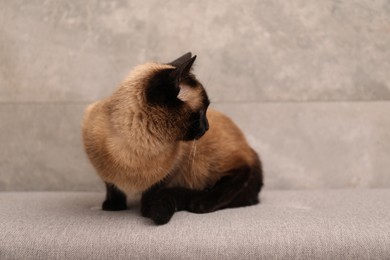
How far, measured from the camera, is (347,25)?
1.84m

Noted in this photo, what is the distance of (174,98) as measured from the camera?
113 centimetres

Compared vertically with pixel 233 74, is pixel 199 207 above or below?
below

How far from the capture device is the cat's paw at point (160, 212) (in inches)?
44.5

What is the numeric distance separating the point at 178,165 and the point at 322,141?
78 centimetres

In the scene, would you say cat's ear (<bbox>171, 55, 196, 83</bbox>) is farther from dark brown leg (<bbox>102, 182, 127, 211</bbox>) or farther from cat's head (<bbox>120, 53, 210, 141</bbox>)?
dark brown leg (<bbox>102, 182, 127, 211</bbox>)

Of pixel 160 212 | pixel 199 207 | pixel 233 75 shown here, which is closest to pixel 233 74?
pixel 233 75

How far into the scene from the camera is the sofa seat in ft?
3.36

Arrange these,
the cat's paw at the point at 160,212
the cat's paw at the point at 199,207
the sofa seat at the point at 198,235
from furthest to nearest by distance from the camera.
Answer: the cat's paw at the point at 199,207 → the cat's paw at the point at 160,212 → the sofa seat at the point at 198,235

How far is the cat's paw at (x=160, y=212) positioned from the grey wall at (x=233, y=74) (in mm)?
719

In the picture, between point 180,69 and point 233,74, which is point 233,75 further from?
point 180,69

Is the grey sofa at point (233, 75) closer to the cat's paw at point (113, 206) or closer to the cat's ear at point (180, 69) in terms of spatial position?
the cat's paw at point (113, 206)

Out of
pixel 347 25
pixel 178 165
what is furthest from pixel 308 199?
pixel 347 25

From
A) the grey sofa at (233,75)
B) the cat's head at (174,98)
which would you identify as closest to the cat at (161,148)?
the cat's head at (174,98)

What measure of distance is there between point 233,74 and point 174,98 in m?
0.74
